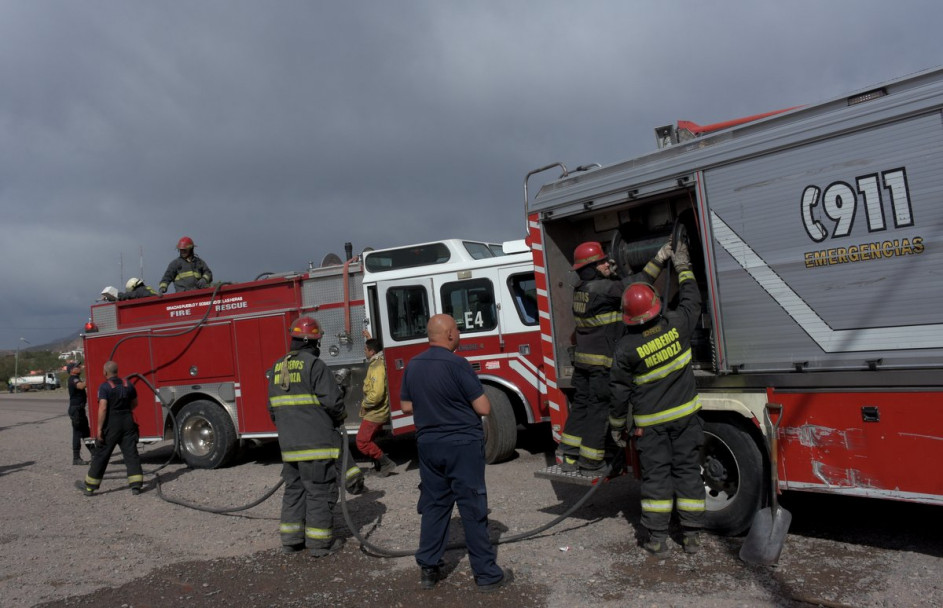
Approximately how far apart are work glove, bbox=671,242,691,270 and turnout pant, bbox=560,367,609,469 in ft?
3.62

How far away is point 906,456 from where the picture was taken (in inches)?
166

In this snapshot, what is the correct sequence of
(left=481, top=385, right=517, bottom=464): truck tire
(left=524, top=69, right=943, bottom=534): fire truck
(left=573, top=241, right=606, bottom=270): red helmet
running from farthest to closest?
(left=481, top=385, right=517, bottom=464): truck tire < (left=573, top=241, right=606, bottom=270): red helmet < (left=524, top=69, right=943, bottom=534): fire truck

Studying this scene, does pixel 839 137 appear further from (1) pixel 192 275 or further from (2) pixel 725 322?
(1) pixel 192 275

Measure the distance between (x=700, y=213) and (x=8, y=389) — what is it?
52.8m

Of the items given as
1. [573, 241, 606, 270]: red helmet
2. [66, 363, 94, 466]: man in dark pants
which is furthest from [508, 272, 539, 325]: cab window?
[66, 363, 94, 466]: man in dark pants

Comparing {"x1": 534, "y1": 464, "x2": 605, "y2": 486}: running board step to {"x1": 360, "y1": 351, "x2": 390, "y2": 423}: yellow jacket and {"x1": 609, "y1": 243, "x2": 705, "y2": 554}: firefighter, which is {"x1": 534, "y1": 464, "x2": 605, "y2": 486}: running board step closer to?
{"x1": 609, "y1": 243, "x2": 705, "y2": 554}: firefighter

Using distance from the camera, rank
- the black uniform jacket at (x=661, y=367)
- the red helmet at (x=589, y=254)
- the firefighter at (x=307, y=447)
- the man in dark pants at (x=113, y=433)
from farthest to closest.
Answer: the man in dark pants at (x=113, y=433) < the red helmet at (x=589, y=254) < the firefighter at (x=307, y=447) < the black uniform jacket at (x=661, y=367)

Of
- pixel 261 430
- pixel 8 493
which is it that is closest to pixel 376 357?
pixel 261 430

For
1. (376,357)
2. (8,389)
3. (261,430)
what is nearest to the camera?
(376,357)

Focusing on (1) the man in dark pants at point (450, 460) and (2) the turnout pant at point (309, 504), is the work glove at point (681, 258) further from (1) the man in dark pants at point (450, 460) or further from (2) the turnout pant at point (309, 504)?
(2) the turnout pant at point (309, 504)

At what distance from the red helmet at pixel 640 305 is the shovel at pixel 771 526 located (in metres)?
0.98

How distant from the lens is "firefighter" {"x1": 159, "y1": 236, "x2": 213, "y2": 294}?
10602mm

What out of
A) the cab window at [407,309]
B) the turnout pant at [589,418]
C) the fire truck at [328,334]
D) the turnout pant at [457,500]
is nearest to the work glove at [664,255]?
the turnout pant at [589,418]

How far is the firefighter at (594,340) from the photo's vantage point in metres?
5.85
